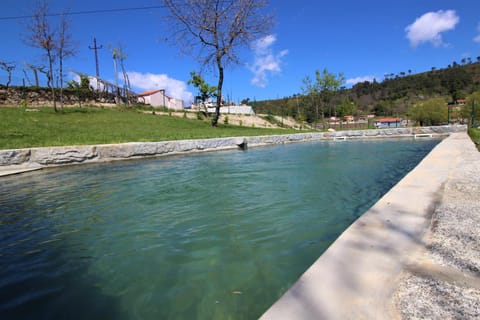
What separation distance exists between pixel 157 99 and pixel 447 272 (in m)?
41.7

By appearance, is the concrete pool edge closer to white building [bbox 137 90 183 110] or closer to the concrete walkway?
the concrete walkway

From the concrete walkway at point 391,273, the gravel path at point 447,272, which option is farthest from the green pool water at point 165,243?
the gravel path at point 447,272

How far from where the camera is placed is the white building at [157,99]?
37.0 meters

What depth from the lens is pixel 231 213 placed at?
2727 millimetres

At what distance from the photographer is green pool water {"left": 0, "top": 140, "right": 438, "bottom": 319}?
140 cm

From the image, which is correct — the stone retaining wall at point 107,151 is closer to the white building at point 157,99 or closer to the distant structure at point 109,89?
the distant structure at point 109,89

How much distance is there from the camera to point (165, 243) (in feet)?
6.80

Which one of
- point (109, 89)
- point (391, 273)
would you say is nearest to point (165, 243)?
point (391, 273)

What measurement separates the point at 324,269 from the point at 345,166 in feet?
16.2

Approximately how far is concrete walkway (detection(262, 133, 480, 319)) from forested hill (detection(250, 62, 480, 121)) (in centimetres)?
5821

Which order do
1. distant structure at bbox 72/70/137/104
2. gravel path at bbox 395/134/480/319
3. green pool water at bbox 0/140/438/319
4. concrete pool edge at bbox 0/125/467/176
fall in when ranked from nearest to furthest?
gravel path at bbox 395/134/480/319 → green pool water at bbox 0/140/438/319 → concrete pool edge at bbox 0/125/467/176 → distant structure at bbox 72/70/137/104

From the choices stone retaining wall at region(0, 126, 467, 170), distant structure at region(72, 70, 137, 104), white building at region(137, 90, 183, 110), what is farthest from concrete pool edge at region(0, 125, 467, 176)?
white building at region(137, 90, 183, 110)

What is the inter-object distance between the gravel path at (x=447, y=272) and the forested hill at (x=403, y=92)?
58.2m

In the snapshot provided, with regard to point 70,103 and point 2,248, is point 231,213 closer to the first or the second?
point 2,248
